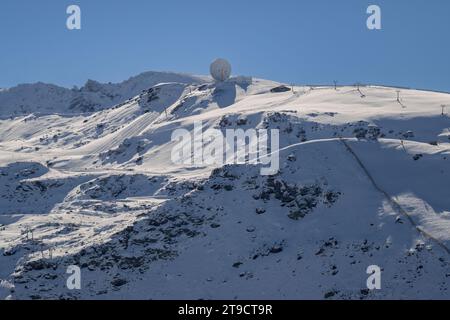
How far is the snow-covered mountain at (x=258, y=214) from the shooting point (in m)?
40.7

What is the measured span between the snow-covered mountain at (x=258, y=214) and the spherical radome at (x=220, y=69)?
21.8 metres

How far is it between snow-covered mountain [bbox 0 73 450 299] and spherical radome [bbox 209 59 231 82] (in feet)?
71.4

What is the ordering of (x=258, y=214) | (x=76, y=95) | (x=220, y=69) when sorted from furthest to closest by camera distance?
(x=76, y=95), (x=220, y=69), (x=258, y=214)

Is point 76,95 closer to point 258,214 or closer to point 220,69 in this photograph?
point 220,69

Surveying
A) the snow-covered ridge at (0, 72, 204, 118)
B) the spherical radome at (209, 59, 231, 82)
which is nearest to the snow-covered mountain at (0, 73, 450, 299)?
the spherical radome at (209, 59, 231, 82)

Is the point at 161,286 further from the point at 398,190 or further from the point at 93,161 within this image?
the point at 93,161

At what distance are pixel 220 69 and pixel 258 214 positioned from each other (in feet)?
159

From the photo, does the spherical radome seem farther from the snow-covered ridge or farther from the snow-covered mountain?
the snow-covered ridge

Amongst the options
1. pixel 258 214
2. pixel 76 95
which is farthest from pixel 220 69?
pixel 76 95

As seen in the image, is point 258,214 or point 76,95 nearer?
point 258,214

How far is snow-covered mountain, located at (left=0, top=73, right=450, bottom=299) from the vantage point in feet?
133

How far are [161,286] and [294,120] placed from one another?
25188 millimetres

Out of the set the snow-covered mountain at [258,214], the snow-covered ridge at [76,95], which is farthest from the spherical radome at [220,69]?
the snow-covered ridge at [76,95]

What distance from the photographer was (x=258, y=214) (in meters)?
47.9
